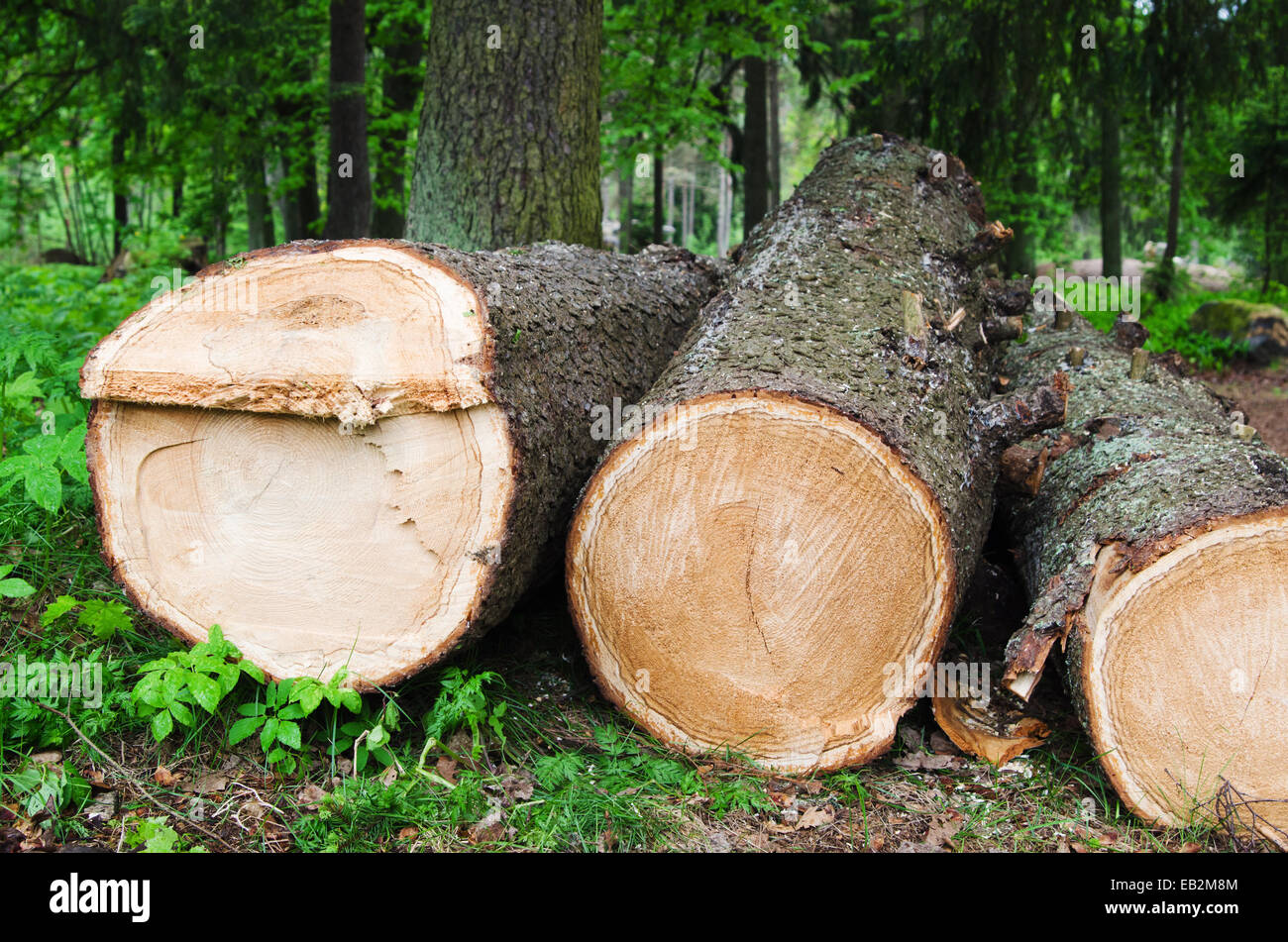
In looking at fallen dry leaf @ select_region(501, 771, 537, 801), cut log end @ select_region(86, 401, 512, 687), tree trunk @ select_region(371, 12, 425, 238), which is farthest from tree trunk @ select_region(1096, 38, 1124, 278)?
fallen dry leaf @ select_region(501, 771, 537, 801)

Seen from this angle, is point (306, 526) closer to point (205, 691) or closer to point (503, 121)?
point (205, 691)

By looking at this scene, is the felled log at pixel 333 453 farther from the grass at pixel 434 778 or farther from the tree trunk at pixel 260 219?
the tree trunk at pixel 260 219

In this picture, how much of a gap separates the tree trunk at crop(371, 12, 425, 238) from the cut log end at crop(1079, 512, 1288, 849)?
7.95m

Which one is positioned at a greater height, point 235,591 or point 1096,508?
point 1096,508

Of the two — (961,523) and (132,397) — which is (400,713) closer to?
(132,397)

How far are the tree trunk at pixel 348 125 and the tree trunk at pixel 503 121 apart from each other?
3.01 meters

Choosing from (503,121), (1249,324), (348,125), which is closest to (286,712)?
(503,121)

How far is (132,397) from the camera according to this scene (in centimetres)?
264

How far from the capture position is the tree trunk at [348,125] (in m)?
7.12

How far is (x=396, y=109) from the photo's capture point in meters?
9.30

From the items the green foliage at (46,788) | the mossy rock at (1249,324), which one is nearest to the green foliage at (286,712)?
the green foliage at (46,788)

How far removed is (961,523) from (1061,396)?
2.45 ft

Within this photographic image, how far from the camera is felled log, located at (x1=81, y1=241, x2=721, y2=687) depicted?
2545mm

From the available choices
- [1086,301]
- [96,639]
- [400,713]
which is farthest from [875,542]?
[1086,301]
